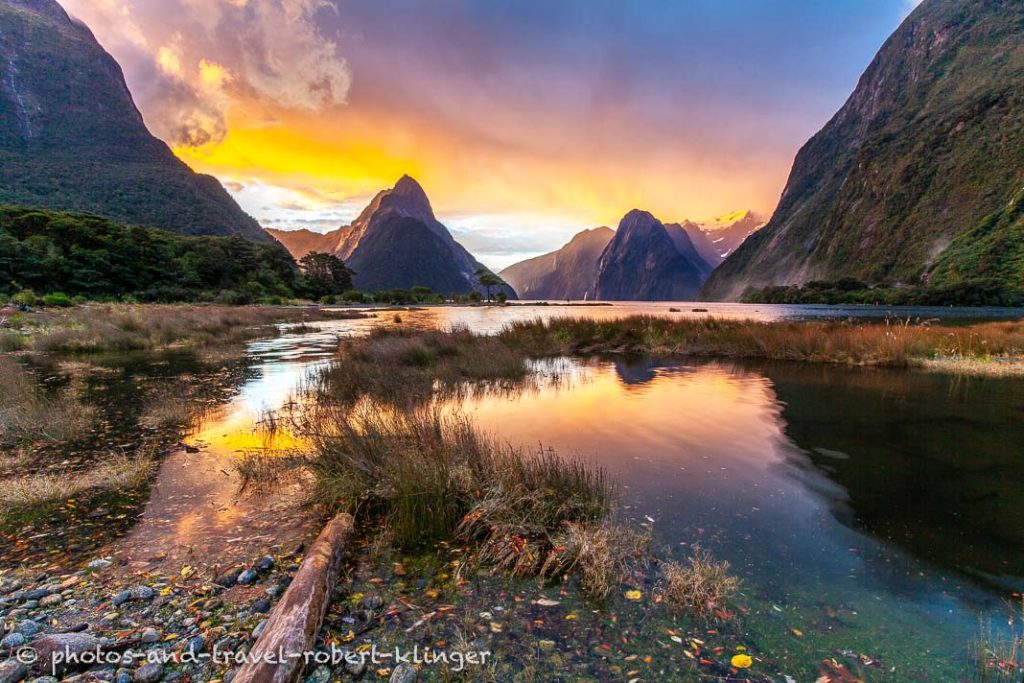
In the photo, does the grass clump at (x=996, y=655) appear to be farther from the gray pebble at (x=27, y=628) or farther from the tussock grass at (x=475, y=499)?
the gray pebble at (x=27, y=628)

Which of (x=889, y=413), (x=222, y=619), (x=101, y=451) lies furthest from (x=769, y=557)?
(x=101, y=451)

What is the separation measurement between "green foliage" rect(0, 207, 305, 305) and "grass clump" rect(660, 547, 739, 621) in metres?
61.9

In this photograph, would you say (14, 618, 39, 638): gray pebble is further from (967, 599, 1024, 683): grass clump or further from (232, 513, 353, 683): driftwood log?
(967, 599, 1024, 683): grass clump

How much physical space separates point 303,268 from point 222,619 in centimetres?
15555

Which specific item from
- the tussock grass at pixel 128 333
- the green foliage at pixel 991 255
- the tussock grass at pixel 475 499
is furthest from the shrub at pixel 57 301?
the green foliage at pixel 991 255

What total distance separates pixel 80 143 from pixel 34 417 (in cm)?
17584

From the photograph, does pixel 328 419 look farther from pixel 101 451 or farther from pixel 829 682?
pixel 829 682

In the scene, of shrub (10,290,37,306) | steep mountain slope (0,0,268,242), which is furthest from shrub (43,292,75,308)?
steep mountain slope (0,0,268,242)

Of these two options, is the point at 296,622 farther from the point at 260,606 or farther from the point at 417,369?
the point at 417,369

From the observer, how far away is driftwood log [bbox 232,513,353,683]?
3.19 metres

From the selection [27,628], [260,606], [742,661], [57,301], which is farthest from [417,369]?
[57,301]

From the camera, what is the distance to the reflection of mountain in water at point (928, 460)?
6180 millimetres

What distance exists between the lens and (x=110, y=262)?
201 feet

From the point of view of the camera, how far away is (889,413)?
1317 centimetres
